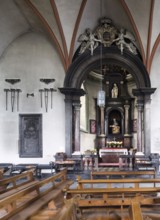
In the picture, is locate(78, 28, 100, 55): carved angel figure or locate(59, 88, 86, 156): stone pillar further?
locate(78, 28, 100, 55): carved angel figure

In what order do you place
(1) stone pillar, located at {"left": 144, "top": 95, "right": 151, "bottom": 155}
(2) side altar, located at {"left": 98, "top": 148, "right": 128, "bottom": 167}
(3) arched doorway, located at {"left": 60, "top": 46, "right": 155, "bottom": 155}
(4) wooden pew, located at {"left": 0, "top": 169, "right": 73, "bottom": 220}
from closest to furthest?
1. (4) wooden pew, located at {"left": 0, "top": 169, "right": 73, "bottom": 220}
2. (1) stone pillar, located at {"left": 144, "top": 95, "right": 151, "bottom": 155}
3. (3) arched doorway, located at {"left": 60, "top": 46, "right": 155, "bottom": 155}
4. (2) side altar, located at {"left": 98, "top": 148, "right": 128, "bottom": 167}

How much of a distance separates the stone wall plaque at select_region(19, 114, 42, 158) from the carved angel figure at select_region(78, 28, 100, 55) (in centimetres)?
371

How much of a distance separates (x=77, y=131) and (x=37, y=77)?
306cm

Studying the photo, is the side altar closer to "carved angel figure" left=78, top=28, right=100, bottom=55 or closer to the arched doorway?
the arched doorway

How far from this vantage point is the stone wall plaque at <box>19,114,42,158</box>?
14.2 m

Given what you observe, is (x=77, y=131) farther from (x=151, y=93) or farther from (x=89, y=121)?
(x=89, y=121)

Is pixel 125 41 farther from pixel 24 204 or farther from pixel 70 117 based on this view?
pixel 24 204

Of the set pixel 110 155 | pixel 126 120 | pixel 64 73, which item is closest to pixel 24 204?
pixel 64 73

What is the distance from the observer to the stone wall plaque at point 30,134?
1421 centimetres

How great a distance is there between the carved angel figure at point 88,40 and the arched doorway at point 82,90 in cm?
23

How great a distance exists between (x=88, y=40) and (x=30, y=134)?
16.4 ft

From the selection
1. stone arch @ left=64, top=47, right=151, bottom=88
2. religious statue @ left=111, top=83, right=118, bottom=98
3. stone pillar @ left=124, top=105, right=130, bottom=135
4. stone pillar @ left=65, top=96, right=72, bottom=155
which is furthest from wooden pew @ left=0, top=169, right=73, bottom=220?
religious statue @ left=111, top=83, right=118, bottom=98

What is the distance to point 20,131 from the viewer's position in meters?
14.3

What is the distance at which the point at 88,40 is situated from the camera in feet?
46.9
